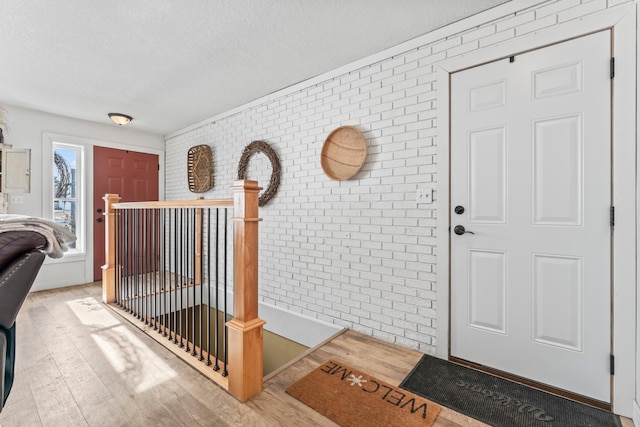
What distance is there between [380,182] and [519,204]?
97 cm

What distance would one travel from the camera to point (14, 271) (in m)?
1.05

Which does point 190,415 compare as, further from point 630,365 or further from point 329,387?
point 630,365

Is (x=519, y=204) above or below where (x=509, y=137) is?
below

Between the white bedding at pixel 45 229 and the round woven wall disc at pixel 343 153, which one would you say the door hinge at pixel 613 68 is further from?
the white bedding at pixel 45 229

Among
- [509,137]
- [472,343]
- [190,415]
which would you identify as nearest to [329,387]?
[190,415]

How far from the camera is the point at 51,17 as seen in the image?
197 centimetres

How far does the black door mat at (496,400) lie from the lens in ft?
4.92

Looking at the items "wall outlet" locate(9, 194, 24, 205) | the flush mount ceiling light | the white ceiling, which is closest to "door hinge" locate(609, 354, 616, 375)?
the white ceiling

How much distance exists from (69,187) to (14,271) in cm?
406

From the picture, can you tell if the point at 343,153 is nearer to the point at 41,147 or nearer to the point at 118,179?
the point at 118,179

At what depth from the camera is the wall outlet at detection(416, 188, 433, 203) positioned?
7.07 feet

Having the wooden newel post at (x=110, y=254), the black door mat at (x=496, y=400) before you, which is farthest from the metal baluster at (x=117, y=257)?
the black door mat at (x=496, y=400)

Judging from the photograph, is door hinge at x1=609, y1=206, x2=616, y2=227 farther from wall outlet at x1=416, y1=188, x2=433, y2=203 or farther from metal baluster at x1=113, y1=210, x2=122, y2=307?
metal baluster at x1=113, y1=210, x2=122, y2=307

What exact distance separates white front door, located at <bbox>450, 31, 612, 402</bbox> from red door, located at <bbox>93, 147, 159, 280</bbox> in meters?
4.73
